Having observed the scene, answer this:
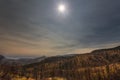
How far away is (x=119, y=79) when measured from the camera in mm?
199375

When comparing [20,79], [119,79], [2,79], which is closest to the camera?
[2,79]

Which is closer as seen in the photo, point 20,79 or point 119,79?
point 20,79

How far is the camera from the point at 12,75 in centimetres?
17988

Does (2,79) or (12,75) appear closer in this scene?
(2,79)

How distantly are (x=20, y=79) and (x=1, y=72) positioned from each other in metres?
31.1

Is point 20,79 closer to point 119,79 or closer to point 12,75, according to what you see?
point 12,75

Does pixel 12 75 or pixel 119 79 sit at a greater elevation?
pixel 12 75

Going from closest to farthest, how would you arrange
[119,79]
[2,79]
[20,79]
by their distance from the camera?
[2,79], [20,79], [119,79]

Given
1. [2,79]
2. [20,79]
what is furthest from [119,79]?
[2,79]

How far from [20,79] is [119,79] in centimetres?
14063

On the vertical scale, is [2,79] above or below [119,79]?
above

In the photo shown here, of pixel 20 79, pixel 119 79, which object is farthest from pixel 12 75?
pixel 119 79

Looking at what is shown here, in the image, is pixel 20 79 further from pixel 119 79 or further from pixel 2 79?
pixel 119 79

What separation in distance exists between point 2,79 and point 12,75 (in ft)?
67.1
